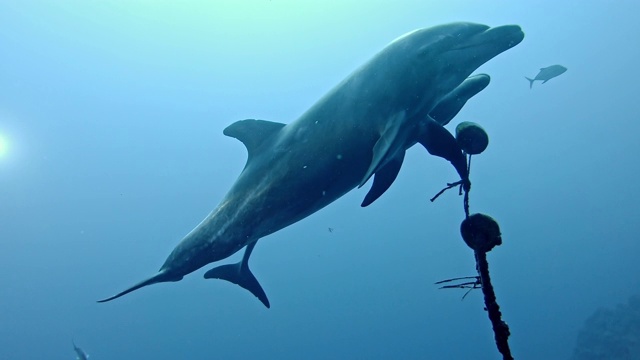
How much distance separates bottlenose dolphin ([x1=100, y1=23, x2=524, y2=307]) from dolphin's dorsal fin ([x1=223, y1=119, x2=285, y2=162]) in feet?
1.17

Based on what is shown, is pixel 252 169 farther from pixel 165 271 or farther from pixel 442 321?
pixel 442 321

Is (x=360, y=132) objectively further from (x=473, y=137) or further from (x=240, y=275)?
(x=240, y=275)

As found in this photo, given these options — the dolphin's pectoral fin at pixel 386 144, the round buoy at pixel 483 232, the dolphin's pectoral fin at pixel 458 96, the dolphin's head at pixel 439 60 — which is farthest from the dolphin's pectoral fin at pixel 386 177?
the round buoy at pixel 483 232

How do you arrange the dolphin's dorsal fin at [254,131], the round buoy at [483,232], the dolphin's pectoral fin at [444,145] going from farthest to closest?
the dolphin's dorsal fin at [254,131]
the dolphin's pectoral fin at [444,145]
the round buoy at [483,232]

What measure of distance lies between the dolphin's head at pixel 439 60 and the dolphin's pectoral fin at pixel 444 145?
1.09 feet

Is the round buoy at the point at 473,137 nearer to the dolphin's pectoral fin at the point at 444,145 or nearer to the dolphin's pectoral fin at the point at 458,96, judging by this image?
the dolphin's pectoral fin at the point at 444,145

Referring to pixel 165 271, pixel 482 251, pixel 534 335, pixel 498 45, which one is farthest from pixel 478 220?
pixel 534 335

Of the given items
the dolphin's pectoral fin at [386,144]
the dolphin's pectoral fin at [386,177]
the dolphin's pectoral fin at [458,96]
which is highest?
the dolphin's pectoral fin at [458,96]

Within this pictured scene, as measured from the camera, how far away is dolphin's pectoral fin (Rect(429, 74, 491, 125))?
506 cm

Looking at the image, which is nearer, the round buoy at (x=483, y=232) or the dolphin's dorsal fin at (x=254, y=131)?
the round buoy at (x=483, y=232)

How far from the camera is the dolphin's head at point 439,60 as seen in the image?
15.4 feet

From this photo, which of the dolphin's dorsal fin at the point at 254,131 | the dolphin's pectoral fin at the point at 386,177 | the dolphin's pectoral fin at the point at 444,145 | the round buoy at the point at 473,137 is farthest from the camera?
the dolphin's dorsal fin at the point at 254,131

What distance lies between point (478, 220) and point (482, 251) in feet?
0.83

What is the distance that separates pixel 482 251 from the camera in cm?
333
